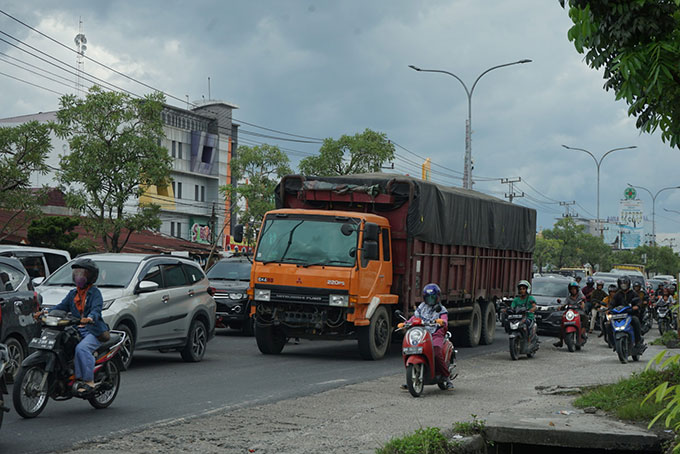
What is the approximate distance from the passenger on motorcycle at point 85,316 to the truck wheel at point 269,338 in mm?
7059

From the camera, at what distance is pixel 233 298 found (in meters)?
21.4

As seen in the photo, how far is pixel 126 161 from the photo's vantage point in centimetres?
2752

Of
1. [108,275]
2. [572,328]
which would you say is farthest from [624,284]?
[108,275]

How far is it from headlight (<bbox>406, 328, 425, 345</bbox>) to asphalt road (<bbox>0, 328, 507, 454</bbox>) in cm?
144

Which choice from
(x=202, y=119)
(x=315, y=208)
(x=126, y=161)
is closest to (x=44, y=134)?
(x=126, y=161)

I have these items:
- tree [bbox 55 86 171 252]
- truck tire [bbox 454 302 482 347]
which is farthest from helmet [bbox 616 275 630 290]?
tree [bbox 55 86 171 252]

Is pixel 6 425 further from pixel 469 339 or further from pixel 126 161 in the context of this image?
pixel 126 161

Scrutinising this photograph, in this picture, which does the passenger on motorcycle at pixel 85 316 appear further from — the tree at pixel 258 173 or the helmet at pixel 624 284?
the tree at pixel 258 173

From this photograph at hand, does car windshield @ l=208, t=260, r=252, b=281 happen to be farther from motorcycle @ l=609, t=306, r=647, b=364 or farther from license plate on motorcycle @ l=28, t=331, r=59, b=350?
license plate on motorcycle @ l=28, t=331, r=59, b=350

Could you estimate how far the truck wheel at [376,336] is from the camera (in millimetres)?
15875

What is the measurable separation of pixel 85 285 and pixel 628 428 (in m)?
5.74

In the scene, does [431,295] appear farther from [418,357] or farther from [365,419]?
[365,419]

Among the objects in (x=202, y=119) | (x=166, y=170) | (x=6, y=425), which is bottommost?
(x=6, y=425)

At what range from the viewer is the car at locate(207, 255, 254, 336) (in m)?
21.4
